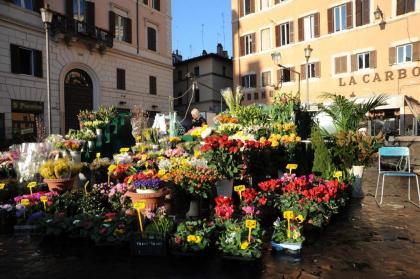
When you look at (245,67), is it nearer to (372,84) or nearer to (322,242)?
(372,84)

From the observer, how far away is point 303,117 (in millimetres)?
10766

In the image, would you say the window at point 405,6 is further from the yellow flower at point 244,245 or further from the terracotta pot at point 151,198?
the yellow flower at point 244,245

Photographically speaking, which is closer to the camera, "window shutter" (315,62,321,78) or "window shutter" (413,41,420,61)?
"window shutter" (413,41,420,61)

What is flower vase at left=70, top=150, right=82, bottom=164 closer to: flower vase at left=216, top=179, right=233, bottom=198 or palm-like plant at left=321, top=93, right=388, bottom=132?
flower vase at left=216, top=179, right=233, bottom=198

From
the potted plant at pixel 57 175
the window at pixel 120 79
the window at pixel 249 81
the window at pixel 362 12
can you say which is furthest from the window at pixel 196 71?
the potted plant at pixel 57 175

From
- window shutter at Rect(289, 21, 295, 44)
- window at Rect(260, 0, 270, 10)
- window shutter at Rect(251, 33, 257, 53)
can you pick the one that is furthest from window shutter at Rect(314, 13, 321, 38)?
window shutter at Rect(251, 33, 257, 53)

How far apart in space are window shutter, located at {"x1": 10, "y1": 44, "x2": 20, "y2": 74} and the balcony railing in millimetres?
2440

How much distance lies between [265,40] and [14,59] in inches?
A: 740

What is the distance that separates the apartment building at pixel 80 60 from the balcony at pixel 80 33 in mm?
49

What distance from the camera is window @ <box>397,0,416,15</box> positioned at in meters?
21.7

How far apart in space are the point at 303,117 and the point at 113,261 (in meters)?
7.76

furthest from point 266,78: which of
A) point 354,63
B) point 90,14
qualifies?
point 90,14

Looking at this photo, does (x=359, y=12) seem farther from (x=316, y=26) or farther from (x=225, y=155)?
(x=225, y=155)

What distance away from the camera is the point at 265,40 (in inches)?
1188
